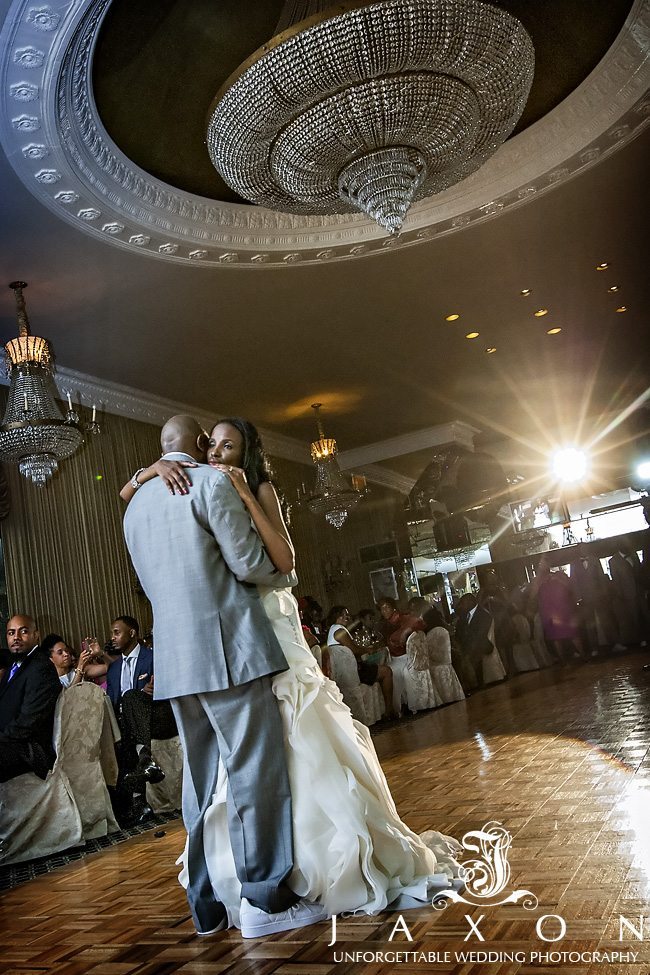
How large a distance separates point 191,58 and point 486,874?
3.92m

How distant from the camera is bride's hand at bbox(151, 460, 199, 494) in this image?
219 cm

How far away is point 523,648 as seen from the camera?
11164 millimetres

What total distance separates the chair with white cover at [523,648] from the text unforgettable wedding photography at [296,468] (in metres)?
0.04

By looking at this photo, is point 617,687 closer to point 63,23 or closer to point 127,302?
point 127,302

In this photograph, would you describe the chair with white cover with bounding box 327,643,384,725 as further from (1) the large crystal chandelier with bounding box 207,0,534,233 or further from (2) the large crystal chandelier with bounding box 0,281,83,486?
(1) the large crystal chandelier with bounding box 207,0,534,233

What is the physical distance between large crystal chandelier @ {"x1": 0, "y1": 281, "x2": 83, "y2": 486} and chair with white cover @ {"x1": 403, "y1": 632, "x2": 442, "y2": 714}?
13.4ft

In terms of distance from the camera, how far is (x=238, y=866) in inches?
81.4

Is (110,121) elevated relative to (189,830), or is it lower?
elevated

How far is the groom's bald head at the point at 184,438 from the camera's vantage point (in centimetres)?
236

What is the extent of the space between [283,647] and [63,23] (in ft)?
9.65

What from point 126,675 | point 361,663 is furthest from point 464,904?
point 361,663

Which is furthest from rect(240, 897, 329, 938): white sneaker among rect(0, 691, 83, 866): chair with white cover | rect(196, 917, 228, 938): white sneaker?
rect(0, 691, 83, 866): chair with white cover

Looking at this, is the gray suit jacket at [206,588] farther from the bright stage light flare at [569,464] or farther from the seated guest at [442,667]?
the bright stage light flare at [569,464]

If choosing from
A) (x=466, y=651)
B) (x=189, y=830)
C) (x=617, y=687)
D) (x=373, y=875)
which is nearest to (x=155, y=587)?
(x=189, y=830)
